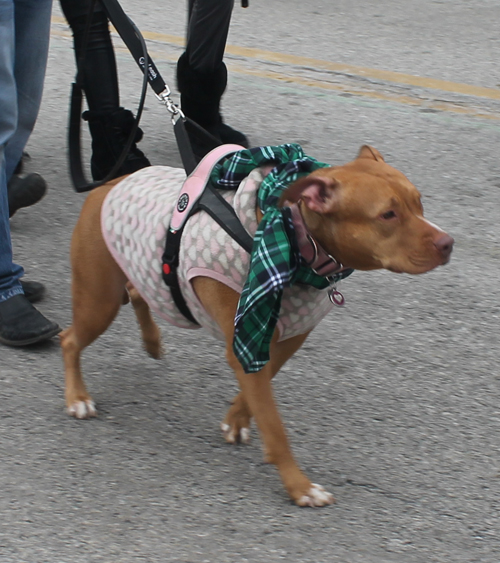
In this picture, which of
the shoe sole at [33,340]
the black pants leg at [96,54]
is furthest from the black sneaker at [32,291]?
the black pants leg at [96,54]

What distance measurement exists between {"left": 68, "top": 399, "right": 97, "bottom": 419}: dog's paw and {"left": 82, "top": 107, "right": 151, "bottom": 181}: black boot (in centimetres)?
156

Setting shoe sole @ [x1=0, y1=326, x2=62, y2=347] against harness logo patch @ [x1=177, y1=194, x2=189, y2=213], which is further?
shoe sole @ [x1=0, y1=326, x2=62, y2=347]

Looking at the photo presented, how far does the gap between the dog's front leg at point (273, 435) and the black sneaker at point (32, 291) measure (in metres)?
1.50

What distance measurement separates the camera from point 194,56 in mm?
4898

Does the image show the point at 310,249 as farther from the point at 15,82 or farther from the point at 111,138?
the point at 111,138

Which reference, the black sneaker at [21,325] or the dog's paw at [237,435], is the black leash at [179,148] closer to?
the dog's paw at [237,435]

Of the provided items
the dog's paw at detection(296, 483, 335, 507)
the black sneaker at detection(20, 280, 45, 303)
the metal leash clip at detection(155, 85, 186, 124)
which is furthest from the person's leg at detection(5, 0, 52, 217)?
the dog's paw at detection(296, 483, 335, 507)

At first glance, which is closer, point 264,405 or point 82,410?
point 264,405

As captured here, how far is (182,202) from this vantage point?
2594 millimetres

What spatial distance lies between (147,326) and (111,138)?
142 centimetres

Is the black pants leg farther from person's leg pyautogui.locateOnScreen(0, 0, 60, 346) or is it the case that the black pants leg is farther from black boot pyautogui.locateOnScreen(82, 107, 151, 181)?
person's leg pyautogui.locateOnScreen(0, 0, 60, 346)

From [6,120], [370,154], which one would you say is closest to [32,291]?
[6,120]

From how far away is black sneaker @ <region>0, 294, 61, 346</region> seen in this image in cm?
344

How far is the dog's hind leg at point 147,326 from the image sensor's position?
3.29m
